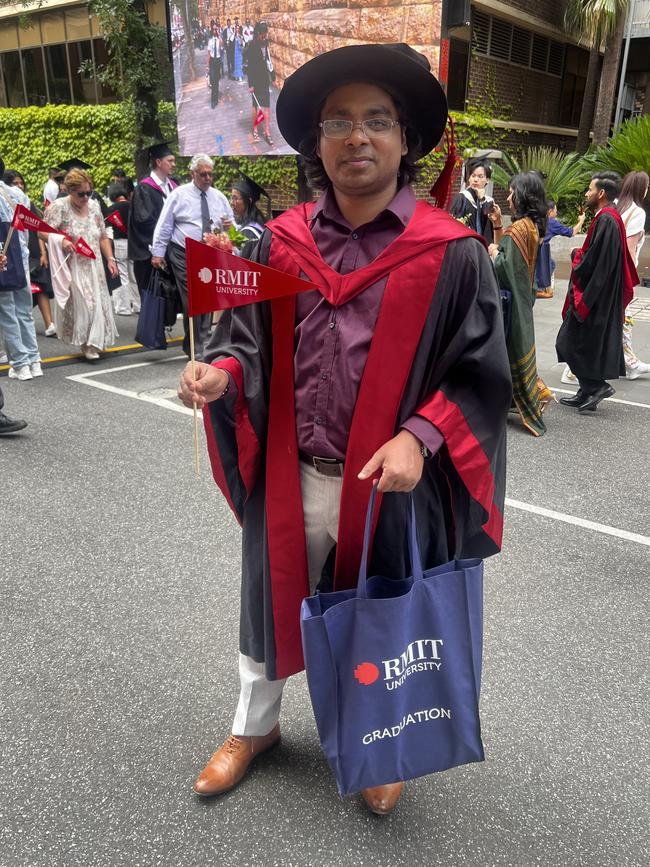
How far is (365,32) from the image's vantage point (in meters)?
10.6

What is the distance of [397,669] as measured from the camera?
1.77 m

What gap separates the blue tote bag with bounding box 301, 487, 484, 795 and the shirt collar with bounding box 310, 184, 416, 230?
2.26ft

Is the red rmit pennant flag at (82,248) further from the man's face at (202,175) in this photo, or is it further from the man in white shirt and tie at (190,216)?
the man's face at (202,175)

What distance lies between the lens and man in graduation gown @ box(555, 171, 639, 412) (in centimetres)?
619

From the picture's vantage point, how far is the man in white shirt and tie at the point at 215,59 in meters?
12.4

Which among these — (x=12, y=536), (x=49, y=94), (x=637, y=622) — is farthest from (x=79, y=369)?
(x=49, y=94)

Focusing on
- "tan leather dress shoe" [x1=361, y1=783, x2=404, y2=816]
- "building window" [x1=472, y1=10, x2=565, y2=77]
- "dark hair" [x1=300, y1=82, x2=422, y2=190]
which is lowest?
"tan leather dress shoe" [x1=361, y1=783, x2=404, y2=816]

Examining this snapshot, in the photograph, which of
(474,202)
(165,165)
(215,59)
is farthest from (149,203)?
(215,59)

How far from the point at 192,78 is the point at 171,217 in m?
6.64

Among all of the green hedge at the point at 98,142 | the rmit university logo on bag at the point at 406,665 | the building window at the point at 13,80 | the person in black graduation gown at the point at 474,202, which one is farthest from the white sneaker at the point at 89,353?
the building window at the point at 13,80

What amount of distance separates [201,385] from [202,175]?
233 inches

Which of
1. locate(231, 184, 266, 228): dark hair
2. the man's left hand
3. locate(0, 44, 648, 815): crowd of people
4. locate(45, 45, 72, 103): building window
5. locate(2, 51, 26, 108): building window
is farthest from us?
locate(2, 51, 26, 108): building window

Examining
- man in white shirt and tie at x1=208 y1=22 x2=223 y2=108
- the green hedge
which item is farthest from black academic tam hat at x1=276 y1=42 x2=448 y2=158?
the green hedge

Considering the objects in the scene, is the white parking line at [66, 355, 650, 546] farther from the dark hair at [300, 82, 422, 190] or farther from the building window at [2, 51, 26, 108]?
the building window at [2, 51, 26, 108]
